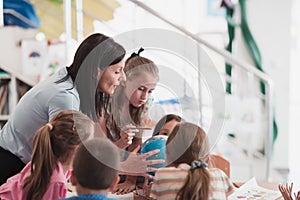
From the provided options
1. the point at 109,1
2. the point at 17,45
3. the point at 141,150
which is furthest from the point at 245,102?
the point at 141,150

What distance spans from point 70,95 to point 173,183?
1.62ft

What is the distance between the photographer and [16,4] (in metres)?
3.60

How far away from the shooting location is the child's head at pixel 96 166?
146 centimetres

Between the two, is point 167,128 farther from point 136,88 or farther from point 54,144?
point 54,144

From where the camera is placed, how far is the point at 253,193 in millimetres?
1856

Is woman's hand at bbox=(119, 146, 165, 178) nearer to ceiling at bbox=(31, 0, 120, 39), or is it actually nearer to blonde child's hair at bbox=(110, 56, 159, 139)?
blonde child's hair at bbox=(110, 56, 159, 139)

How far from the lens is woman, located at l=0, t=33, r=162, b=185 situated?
1.80 meters

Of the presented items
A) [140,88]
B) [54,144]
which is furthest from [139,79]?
[54,144]

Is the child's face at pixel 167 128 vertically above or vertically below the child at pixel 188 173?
above

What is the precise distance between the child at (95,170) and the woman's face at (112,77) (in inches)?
13.2

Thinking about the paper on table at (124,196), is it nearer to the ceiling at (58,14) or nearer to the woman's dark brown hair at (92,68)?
the woman's dark brown hair at (92,68)

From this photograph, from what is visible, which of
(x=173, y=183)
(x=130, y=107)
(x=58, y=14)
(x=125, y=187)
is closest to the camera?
(x=173, y=183)

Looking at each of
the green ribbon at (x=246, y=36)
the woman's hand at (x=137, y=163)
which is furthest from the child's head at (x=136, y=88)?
the green ribbon at (x=246, y=36)

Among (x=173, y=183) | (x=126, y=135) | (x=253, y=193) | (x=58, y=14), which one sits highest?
(x=58, y=14)
